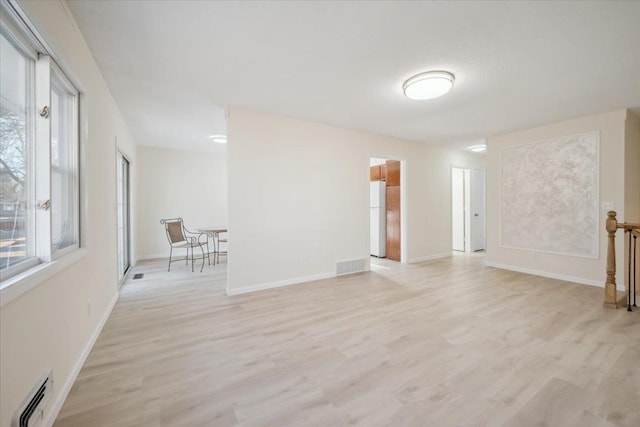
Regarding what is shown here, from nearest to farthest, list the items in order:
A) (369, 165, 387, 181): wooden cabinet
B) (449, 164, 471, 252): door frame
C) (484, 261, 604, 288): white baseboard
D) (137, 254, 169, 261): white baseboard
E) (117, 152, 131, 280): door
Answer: (484, 261, 604, 288): white baseboard
(117, 152, 131, 280): door
(137, 254, 169, 261): white baseboard
(369, 165, 387, 181): wooden cabinet
(449, 164, 471, 252): door frame

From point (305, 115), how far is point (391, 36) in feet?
6.64

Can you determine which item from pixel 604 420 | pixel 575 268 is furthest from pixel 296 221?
pixel 575 268

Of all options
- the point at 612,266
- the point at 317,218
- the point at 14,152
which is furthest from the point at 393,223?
the point at 14,152

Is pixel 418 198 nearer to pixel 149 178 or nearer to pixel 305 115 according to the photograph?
pixel 305 115

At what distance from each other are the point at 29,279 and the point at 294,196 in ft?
10.4

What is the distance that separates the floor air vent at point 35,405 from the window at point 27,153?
592 mm

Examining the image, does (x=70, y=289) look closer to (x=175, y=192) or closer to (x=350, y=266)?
(x=350, y=266)

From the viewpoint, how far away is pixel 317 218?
14.6 feet

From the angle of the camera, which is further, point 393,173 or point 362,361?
point 393,173

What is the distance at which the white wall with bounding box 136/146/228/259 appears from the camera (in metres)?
6.24

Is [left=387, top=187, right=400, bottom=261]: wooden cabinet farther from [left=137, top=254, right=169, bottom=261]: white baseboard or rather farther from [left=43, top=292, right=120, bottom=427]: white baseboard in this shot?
[left=137, top=254, right=169, bottom=261]: white baseboard

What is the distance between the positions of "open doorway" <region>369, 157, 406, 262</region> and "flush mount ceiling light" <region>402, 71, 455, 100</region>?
9.60 ft

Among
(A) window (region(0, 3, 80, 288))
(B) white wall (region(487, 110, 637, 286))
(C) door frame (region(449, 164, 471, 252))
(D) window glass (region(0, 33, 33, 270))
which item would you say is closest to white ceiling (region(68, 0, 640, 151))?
(B) white wall (region(487, 110, 637, 286))

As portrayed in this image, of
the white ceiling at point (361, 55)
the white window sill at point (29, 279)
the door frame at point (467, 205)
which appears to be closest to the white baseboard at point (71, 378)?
the white window sill at point (29, 279)
